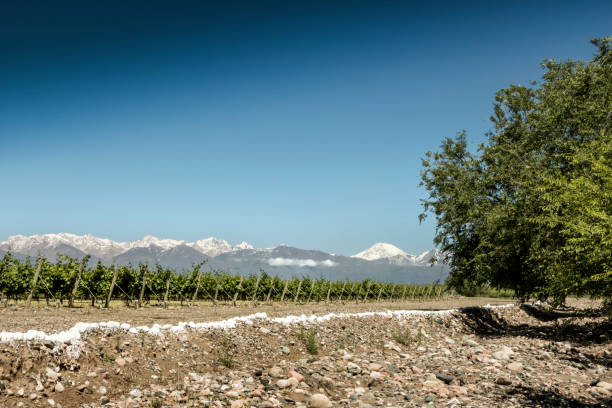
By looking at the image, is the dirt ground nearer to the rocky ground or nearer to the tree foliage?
the rocky ground

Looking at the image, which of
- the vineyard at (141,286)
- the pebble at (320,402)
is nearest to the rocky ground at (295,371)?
the pebble at (320,402)

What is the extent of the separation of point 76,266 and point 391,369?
2772cm

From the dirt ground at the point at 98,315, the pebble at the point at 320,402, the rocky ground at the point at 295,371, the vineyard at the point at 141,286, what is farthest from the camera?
the vineyard at the point at 141,286

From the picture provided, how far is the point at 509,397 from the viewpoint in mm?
10867

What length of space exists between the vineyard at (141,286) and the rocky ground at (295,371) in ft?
59.7

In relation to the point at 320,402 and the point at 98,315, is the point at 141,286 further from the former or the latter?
the point at 320,402

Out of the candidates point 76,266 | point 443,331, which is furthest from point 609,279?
point 76,266

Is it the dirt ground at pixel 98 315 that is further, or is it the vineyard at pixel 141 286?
the vineyard at pixel 141 286

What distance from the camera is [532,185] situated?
19.3 metres

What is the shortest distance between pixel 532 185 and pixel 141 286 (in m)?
29.5

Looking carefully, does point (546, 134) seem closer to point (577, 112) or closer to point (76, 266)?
point (577, 112)

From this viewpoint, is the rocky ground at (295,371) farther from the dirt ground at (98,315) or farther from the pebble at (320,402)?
the dirt ground at (98,315)

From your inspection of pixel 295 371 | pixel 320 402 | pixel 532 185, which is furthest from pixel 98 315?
pixel 532 185

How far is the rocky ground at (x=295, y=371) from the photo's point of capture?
8414 mm
